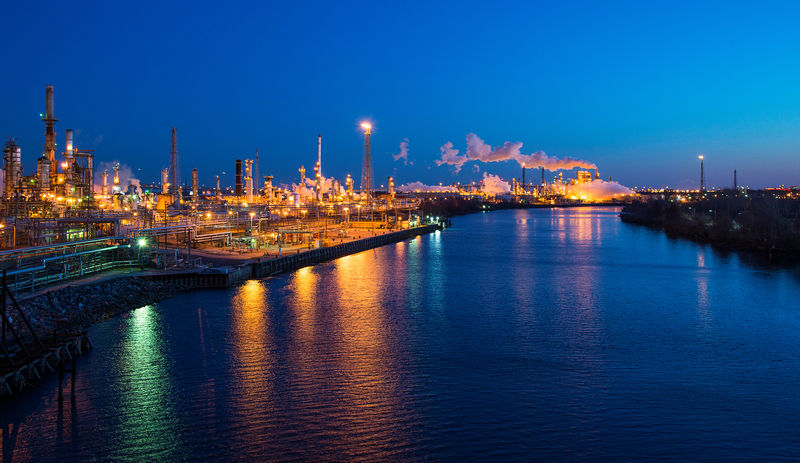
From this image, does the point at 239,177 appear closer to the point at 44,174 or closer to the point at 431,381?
the point at 44,174

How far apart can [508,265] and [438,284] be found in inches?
285

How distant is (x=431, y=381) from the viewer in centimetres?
1061

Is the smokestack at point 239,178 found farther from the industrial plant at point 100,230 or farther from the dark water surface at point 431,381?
the dark water surface at point 431,381

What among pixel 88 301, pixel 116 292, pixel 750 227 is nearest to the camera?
pixel 88 301

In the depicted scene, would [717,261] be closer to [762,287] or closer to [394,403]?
[762,287]

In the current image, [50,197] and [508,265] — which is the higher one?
[50,197]

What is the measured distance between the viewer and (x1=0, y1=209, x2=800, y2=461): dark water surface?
26.6 feet

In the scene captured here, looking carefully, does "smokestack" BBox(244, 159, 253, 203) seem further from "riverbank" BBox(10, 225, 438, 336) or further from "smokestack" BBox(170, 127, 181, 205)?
"riverbank" BBox(10, 225, 438, 336)

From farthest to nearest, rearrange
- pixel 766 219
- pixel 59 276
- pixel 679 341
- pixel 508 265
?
pixel 766 219, pixel 508 265, pixel 59 276, pixel 679 341

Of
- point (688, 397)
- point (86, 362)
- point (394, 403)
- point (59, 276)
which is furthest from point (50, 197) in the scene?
point (688, 397)

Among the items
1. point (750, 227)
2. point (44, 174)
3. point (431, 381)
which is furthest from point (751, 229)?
point (44, 174)

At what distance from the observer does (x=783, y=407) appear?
9375 mm

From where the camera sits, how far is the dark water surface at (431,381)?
319 inches

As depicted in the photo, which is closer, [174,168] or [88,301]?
[88,301]
